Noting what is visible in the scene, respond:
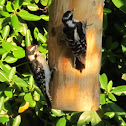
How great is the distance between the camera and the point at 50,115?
3.06 metres

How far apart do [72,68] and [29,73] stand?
735mm

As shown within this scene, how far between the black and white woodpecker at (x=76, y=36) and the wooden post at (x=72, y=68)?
5 cm

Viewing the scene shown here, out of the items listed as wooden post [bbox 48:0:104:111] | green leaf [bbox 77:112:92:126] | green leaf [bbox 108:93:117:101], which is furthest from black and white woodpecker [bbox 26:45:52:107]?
green leaf [bbox 108:93:117:101]

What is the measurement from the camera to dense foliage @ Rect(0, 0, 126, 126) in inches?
107

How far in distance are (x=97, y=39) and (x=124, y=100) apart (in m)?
1.18

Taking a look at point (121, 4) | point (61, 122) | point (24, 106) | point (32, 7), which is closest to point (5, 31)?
point (32, 7)

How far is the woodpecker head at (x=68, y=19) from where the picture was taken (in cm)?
215

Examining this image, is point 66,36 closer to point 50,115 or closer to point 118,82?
point 50,115

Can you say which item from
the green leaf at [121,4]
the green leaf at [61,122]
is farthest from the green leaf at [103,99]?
the green leaf at [121,4]

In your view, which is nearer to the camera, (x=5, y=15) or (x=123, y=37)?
(x=5, y=15)

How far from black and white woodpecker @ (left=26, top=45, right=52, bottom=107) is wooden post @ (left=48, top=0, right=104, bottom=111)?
0.05 metres

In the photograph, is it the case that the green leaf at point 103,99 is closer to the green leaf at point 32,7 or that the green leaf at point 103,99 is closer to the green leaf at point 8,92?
the green leaf at point 8,92

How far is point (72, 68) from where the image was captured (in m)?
2.29

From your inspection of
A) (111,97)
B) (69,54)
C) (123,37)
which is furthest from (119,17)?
(69,54)
